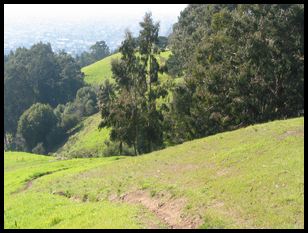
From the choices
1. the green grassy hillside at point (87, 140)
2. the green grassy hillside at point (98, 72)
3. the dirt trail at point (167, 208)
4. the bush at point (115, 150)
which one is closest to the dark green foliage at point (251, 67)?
the bush at point (115, 150)

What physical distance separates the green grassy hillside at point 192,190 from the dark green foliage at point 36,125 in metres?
71.8

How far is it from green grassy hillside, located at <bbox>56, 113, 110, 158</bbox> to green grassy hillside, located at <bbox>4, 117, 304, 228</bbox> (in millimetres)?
39690

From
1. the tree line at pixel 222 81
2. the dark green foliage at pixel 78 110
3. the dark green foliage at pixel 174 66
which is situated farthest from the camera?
the dark green foliage at pixel 78 110

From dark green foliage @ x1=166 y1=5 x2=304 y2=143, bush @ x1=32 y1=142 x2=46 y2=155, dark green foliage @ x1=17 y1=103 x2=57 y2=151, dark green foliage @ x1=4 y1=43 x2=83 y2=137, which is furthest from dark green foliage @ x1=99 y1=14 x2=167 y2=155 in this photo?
dark green foliage @ x1=4 y1=43 x2=83 y2=137

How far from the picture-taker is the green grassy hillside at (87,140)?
242ft

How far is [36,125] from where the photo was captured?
104 meters

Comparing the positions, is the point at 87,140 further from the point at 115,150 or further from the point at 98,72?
the point at 98,72

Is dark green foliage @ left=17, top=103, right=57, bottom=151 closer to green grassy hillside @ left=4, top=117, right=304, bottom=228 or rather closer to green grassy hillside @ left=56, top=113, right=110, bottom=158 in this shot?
green grassy hillside @ left=56, top=113, right=110, bottom=158

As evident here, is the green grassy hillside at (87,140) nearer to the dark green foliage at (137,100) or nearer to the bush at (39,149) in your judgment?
the bush at (39,149)

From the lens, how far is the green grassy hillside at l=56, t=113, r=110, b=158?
242 ft

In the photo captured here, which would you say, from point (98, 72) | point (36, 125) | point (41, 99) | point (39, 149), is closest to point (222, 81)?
point (39, 149)

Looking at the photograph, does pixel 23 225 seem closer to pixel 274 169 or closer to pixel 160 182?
pixel 160 182

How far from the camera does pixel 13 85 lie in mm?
126375

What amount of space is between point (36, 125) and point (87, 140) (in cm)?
2487
